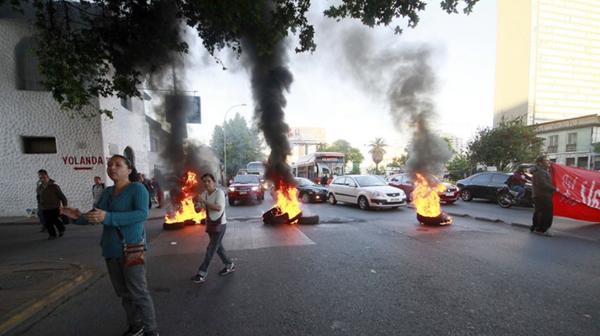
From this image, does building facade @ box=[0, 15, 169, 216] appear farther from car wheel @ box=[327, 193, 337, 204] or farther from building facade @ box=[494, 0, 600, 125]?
building facade @ box=[494, 0, 600, 125]

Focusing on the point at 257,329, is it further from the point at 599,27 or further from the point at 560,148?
the point at 599,27

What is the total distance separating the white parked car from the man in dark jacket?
5044mm

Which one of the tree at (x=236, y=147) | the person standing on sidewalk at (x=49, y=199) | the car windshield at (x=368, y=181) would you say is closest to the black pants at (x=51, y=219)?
the person standing on sidewalk at (x=49, y=199)

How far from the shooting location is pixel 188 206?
388 inches

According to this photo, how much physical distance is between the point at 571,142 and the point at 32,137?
50040 mm

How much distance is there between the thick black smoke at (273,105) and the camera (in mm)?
9336

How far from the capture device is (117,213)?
8.76 feet

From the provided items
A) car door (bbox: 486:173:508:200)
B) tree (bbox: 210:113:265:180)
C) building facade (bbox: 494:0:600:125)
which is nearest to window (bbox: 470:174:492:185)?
car door (bbox: 486:173:508:200)

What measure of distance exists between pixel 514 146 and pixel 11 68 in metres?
30.0

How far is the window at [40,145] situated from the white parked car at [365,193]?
11.8 metres

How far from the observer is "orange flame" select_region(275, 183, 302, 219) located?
31.8ft

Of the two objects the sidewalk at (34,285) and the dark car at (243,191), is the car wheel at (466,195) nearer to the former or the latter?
the dark car at (243,191)

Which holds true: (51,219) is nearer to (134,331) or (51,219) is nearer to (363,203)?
(134,331)

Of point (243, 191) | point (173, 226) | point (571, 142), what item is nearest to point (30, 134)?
point (173, 226)
